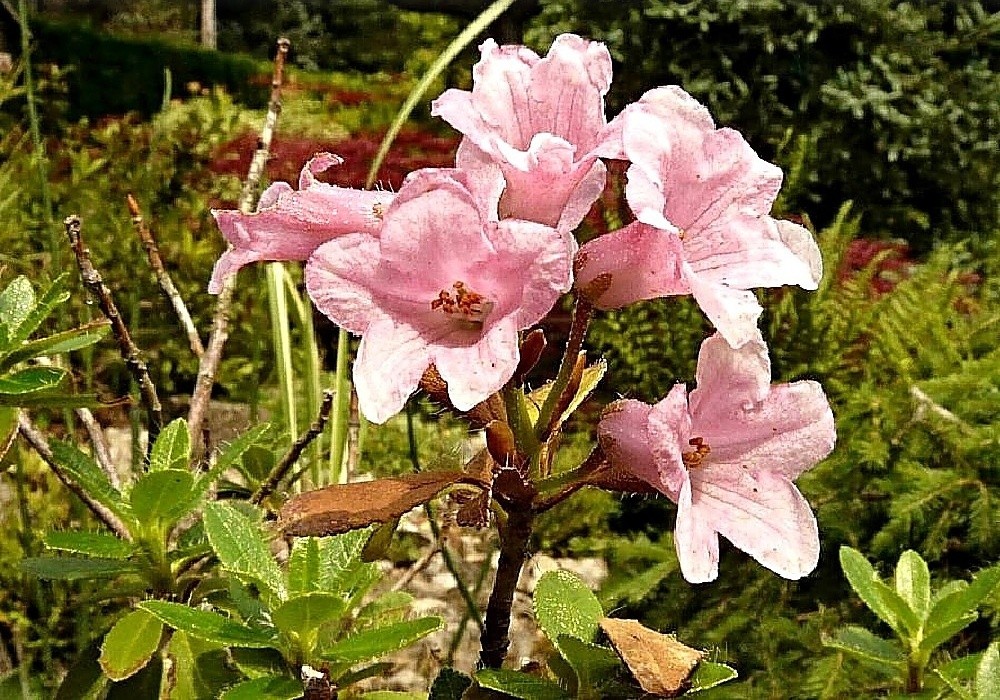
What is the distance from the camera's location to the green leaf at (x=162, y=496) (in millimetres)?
604

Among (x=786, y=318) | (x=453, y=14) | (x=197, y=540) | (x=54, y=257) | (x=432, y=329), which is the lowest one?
(x=453, y=14)

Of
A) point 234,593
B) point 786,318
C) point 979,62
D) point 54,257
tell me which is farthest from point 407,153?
point 234,593

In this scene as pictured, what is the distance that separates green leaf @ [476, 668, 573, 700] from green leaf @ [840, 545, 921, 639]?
308mm

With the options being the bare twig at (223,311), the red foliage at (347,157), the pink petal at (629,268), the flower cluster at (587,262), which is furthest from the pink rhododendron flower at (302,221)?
the red foliage at (347,157)

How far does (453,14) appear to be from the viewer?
860 centimetres

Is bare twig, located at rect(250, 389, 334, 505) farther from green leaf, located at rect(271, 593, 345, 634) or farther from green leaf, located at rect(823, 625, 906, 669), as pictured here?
green leaf, located at rect(823, 625, 906, 669)

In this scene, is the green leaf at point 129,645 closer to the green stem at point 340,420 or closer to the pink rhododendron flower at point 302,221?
the pink rhododendron flower at point 302,221

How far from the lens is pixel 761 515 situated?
483 mm

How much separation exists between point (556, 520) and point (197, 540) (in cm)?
147

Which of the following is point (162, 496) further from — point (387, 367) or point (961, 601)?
point (961, 601)

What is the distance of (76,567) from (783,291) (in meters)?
1.21

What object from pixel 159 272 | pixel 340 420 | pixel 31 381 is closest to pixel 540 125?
pixel 31 381

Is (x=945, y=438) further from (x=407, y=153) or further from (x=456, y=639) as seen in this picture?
(x=407, y=153)

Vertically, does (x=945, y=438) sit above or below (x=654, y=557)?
above
